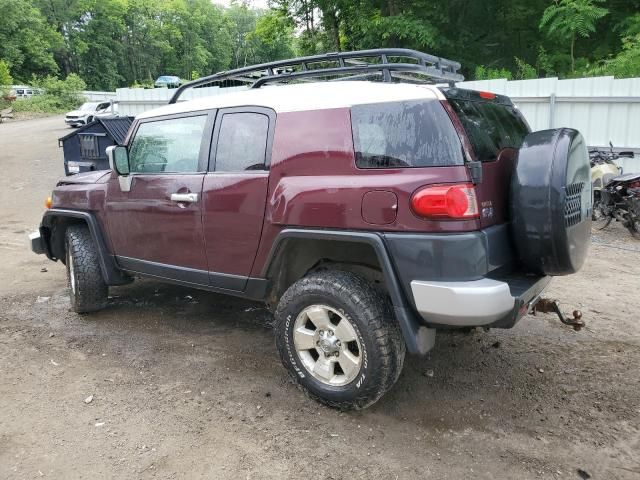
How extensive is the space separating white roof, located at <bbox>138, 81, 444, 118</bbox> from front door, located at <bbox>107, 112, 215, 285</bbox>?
0.91 ft

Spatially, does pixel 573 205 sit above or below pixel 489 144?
below

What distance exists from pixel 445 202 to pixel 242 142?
59.4 inches

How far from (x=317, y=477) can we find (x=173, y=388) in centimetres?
137

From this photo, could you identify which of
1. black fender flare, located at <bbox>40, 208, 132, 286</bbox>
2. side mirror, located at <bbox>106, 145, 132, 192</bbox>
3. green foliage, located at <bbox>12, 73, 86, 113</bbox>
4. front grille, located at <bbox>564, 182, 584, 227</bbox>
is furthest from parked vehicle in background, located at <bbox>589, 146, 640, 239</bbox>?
green foliage, located at <bbox>12, 73, 86, 113</bbox>

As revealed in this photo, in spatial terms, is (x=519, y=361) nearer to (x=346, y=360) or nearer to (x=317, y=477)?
(x=346, y=360)

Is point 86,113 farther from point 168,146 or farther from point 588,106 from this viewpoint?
point 168,146

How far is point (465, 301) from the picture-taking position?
A: 8.78 feet

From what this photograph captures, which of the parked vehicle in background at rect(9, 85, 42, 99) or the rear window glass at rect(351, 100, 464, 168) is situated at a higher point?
the parked vehicle in background at rect(9, 85, 42, 99)

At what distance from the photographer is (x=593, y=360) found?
3.85 metres

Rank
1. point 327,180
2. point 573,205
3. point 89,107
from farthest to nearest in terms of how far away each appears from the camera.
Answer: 1. point 89,107
2. point 327,180
3. point 573,205

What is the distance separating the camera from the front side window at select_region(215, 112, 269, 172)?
347 centimetres

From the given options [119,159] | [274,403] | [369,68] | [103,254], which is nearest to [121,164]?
[119,159]

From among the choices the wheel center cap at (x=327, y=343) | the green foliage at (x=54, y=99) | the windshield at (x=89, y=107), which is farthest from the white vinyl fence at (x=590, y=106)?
the green foliage at (x=54, y=99)

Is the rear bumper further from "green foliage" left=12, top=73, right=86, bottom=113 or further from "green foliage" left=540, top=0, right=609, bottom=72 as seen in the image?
"green foliage" left=12, top=73, right=86, bottom=113
